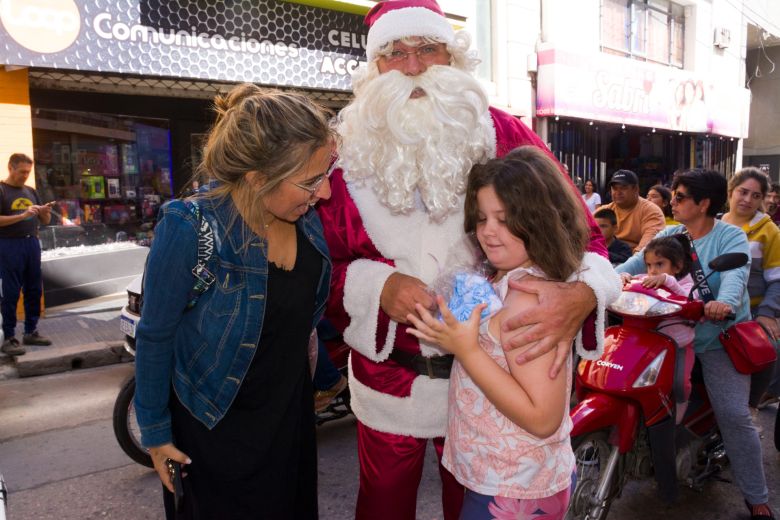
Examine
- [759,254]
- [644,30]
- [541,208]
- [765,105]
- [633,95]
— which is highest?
[644,30]

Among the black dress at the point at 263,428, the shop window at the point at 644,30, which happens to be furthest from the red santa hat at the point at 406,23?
the shop window at the point at 644,30

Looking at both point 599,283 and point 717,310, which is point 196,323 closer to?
point 599,283

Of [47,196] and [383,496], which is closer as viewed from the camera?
[383,496]

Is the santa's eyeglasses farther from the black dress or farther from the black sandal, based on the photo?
the black sandal

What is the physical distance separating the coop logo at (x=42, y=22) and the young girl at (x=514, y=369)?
6.56 m

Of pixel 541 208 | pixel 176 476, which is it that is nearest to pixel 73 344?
pixel 176 476

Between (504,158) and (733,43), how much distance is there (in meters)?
18.1

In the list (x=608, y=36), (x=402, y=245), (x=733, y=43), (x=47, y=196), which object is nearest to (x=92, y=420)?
(x=402, y=245)

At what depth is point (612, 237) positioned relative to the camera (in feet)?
16.1

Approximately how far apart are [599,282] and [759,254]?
2.14 m

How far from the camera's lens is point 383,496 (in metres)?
2.08

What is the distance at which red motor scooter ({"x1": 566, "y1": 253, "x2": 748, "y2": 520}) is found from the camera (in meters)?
2.64

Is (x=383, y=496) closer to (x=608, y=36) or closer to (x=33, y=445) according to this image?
(x=33, y=445)

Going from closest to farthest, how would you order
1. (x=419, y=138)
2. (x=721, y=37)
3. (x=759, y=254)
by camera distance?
1. (x=419, y=138)
2. (x=759, y=254)
3. (x=721, y=37)
